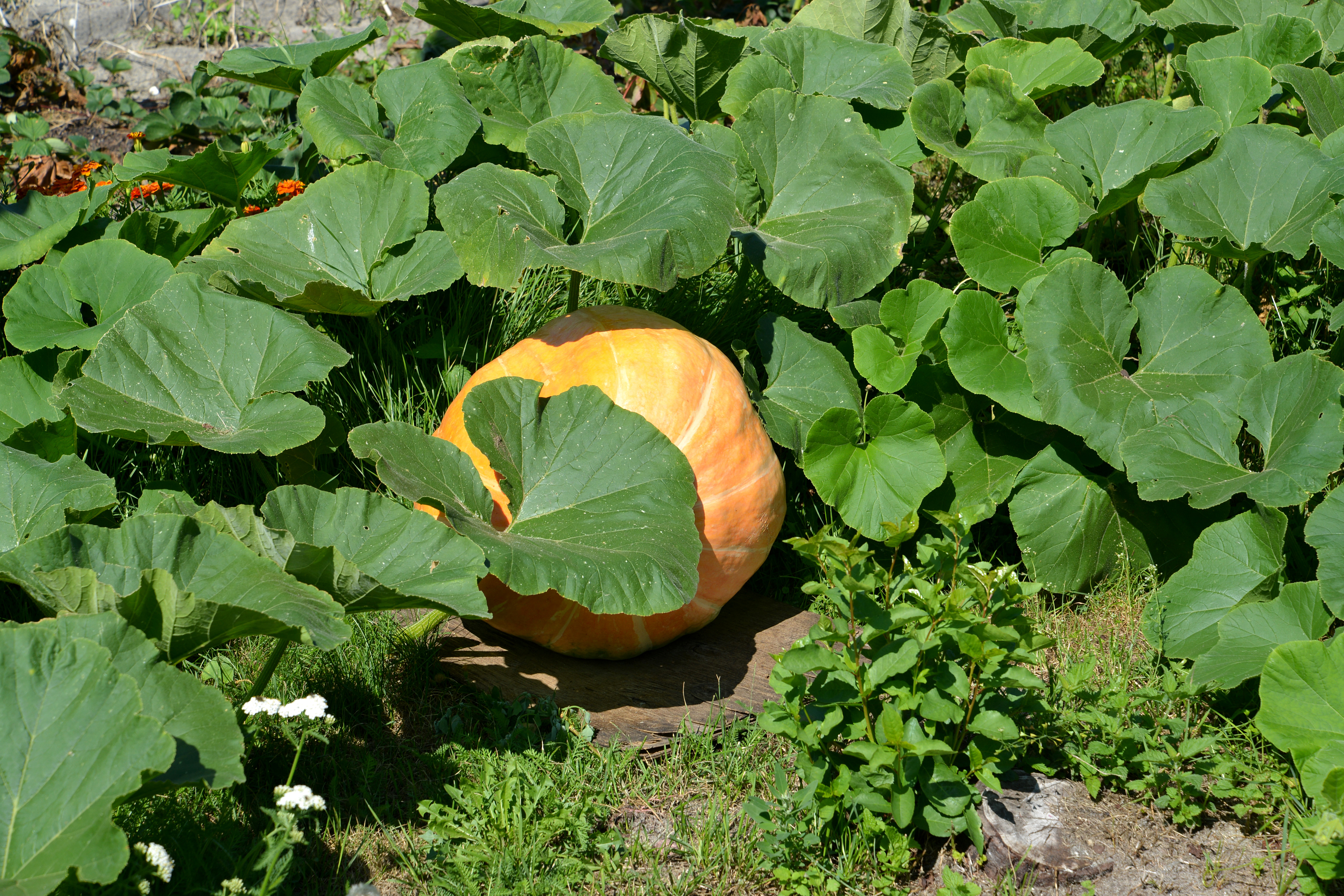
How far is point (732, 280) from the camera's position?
3.73 meters

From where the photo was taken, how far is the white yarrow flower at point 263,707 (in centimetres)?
202

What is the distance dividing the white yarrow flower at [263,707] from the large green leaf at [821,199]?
1.69 metres

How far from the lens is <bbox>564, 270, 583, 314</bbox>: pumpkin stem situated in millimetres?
3105

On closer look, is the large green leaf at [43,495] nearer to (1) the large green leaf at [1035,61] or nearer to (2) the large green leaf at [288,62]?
(2) the large green leaf at [288,62]

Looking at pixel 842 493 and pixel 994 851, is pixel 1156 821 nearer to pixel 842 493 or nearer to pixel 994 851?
pixel 994 851

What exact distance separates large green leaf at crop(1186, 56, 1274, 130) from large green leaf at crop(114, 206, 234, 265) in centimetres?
302

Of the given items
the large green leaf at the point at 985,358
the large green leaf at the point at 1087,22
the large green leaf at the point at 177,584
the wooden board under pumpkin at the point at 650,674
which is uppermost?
the large green leaf at the point at 1087,22

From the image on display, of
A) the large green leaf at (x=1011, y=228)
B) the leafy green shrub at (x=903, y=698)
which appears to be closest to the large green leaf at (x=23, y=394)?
the leafy green shrub at (x=903, y=698)

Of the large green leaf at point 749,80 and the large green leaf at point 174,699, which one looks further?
the large green leaf at point 749,80

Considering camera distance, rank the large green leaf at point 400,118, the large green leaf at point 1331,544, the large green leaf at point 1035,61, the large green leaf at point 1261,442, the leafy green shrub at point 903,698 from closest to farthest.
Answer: the leafy green shrub at point 903,698, the large green leaf at point 1331,544, the large green leaf at point 1261,442, the large green leaf at point 400,118, the large green leaf at point 1035,61

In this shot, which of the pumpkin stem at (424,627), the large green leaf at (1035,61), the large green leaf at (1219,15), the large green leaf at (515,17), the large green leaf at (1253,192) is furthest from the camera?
the large green leaf at (1219,15)

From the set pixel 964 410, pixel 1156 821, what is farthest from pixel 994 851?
pixel 964 410

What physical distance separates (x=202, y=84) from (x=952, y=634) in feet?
12.4

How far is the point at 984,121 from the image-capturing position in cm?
347
